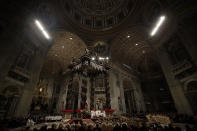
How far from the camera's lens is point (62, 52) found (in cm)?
2094

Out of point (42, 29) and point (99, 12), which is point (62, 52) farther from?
point (99, 12)

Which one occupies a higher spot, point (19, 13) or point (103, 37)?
point (103, 37)

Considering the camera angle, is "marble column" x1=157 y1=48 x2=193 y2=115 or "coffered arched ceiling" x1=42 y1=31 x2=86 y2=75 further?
"coffered arched ceiling" x1=42 y1=31 x2=86 y2=75

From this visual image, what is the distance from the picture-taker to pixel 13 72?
28.9 ft

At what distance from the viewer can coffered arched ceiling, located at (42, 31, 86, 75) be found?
18.7m

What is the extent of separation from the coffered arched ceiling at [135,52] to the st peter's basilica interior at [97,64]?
216 millimetres

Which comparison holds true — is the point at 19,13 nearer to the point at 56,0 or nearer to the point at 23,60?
the point at 23,60

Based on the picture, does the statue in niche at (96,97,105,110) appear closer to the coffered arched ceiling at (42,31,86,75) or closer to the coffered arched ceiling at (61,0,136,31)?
the coffered arched ceiling at (42,31,86,75)

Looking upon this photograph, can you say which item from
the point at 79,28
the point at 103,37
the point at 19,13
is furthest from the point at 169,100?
the point at 19,13

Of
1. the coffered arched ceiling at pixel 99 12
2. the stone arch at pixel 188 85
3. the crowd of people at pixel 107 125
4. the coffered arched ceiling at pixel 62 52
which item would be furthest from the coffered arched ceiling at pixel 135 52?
the crowd of people at pixel 107 125

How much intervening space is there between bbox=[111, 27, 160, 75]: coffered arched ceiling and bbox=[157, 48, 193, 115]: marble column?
6.63 metres

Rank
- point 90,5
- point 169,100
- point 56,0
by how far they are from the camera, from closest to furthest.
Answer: point 56,0, point 169,100, point 90,5

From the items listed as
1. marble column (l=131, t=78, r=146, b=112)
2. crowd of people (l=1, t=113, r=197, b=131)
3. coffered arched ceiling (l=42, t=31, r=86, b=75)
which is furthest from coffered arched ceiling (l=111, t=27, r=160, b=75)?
crowd of people (l=1, t=113, r=197, b=131)

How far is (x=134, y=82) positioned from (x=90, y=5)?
73.9 feet
